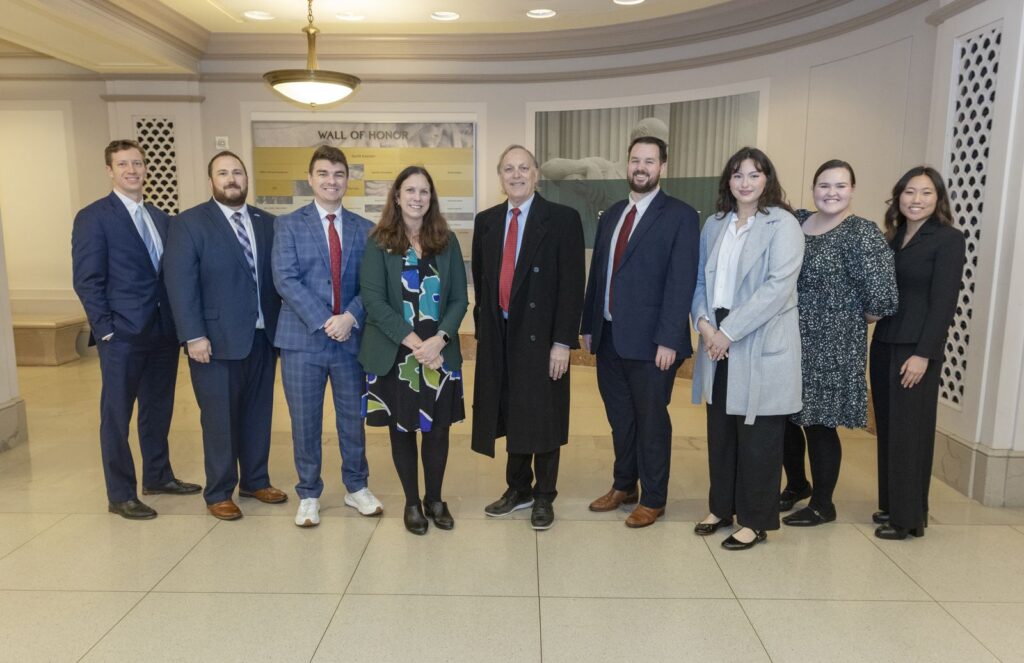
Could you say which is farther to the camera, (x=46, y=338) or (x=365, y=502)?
(x=46, y=338)

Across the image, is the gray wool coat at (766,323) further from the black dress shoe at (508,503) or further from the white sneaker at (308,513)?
the white sneaker at (308,513)

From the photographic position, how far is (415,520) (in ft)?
10.5

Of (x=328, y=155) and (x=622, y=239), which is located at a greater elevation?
(x=328, y=155)

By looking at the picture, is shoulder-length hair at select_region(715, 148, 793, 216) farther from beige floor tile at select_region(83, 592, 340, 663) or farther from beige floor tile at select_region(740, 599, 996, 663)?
beige floor tile at select_region(83, 592, 340, 663)

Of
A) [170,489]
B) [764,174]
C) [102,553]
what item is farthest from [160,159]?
[764,174]

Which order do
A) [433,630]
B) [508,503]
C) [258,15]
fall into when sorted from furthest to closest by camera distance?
1. [258,15]
2. [508,503]
3. [433,630]

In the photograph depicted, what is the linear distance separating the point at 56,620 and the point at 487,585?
1526mm

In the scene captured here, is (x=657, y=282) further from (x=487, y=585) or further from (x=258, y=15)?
(x=258, y=15)

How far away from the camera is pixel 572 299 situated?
10.2 ft

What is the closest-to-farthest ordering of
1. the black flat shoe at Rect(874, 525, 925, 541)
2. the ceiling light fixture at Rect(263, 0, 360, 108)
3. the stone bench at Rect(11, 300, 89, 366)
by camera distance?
the black flat shoe at Rect(874, 525, 925, 541), the ceiling light fixture at Rect(263, 0, 360, 108), the stone bench at Rect(11, 300, 89, 366)

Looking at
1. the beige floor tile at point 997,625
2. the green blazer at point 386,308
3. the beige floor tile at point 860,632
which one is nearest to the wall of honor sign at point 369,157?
the green blazer at point 386,308

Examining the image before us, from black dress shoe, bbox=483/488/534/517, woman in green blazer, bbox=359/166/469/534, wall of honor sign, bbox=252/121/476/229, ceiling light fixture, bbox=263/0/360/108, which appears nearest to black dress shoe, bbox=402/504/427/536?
woman in green blazer, bbox=359/166/469/534

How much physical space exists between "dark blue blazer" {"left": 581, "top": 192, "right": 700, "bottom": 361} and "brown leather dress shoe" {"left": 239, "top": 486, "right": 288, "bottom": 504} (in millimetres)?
1845

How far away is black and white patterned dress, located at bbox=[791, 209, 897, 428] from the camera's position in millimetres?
2938
